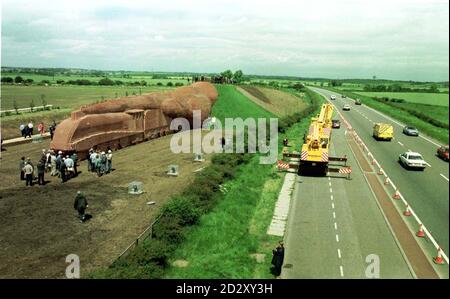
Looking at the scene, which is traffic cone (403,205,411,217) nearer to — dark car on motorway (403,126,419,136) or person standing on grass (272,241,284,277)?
person standing on grass (272,241,284,277)

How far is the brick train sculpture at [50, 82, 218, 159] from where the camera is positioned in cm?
3092

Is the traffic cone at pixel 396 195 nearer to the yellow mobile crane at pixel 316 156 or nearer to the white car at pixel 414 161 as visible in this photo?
the yellow mobile crane at pixel 316 156

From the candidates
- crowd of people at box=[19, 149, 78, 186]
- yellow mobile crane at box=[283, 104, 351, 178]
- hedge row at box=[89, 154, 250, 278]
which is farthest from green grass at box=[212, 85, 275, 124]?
crowd of people at box=[19, 149, 78, 186]

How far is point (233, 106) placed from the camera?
190ft

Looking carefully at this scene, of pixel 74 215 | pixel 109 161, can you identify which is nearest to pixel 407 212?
pixel 74 215

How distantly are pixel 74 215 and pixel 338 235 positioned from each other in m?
12.8

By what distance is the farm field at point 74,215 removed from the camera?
15938 mm

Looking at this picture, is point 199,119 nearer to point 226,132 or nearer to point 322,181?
point 226,132

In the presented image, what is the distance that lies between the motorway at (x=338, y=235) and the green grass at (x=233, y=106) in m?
27.9

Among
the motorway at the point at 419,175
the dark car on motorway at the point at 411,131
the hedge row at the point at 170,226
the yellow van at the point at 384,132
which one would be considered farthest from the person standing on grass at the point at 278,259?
the dark car on motorway at the point at 411,131

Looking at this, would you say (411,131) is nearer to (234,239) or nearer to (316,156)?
(316,156)

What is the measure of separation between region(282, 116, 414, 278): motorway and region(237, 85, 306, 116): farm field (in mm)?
38415

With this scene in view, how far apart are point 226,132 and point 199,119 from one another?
477 centimetres
